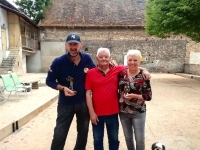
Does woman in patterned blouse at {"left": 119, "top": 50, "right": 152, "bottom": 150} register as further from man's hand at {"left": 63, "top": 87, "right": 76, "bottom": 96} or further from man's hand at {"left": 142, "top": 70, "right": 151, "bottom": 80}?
man's hand at {"left": 63, "top": 87, "right": 76, "bottom": 96}

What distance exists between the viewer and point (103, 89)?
264cm

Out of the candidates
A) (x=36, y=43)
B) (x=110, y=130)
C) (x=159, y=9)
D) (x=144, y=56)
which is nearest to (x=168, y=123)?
(x=110, y=130)

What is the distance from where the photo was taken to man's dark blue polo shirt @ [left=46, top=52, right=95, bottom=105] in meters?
2.80

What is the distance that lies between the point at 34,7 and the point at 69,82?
25.0 meters

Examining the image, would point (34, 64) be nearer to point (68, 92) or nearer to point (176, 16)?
point (176, 16)

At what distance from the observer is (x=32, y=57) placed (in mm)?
24734

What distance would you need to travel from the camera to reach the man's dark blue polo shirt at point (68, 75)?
280 centimetres

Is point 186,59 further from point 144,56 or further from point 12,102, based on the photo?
point 12,102

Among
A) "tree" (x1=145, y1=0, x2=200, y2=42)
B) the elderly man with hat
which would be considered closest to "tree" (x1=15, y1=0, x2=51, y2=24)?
"tree" (x1=145, y1=0, x2=200, y2=42)

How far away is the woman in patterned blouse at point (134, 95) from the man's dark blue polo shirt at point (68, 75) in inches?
20.8

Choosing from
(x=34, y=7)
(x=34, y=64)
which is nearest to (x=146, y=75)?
(x=34, y=64)

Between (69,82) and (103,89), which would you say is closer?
(103,89)

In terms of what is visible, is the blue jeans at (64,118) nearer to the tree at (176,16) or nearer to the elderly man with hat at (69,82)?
the elderly man with hat at (69,82)

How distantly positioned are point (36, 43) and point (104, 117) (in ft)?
76.7
